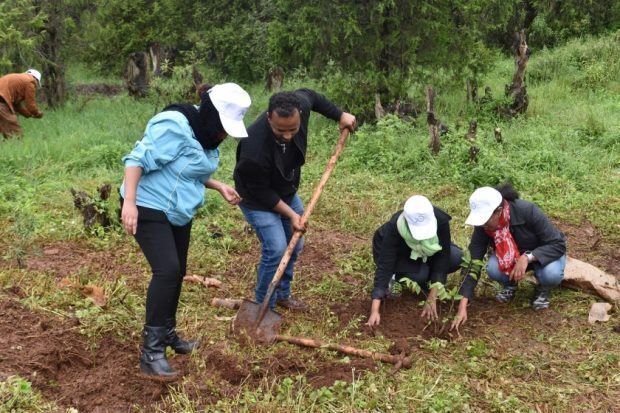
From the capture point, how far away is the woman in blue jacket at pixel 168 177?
317 centimetres

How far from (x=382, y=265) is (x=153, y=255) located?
1.64 meters

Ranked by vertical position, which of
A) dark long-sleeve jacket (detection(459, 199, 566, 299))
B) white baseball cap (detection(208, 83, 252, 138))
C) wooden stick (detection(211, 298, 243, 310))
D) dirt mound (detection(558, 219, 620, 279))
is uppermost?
white baseball cap (detection(208, 83, 252, 138))

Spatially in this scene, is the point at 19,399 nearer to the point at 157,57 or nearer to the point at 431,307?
the point at 431,307

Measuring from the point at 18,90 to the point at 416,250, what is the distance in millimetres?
7002

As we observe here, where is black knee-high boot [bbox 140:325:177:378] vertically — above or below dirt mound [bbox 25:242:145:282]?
above

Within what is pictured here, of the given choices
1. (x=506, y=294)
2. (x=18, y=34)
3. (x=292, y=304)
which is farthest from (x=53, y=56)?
(x=506, y=294)

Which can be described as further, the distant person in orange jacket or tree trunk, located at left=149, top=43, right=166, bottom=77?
tree trunk, located at left=149, top=43, right=166, bottom=77

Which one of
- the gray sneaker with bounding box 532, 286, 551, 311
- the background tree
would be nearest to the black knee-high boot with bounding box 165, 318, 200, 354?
the gray sneaker with bounding box 532, 286, 551, 311

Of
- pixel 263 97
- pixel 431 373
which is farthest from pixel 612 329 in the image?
pixel 263 97

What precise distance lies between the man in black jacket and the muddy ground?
2.14ft

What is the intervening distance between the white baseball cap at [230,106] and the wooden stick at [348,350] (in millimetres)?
1372

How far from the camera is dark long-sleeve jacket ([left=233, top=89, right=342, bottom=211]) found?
379cm

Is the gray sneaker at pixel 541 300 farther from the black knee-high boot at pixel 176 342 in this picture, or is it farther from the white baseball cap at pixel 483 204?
the black knee-high boot at pixel 176 342

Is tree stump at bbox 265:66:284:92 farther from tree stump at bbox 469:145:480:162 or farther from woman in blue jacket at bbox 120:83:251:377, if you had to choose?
woman in blue jacket at bbox 120:83:251:377
